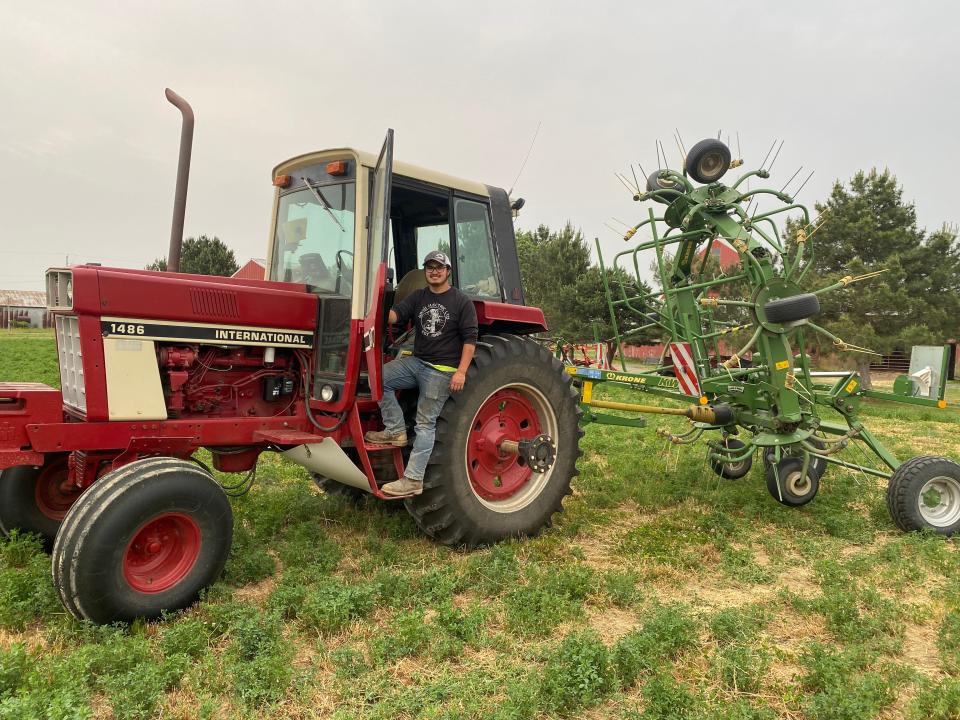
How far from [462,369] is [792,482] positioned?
9.84 feet

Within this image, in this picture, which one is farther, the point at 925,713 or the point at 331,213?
the point at 331,213

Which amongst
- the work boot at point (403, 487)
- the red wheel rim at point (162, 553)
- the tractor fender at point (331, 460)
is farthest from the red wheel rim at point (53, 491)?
the work boot at point (403, 487)

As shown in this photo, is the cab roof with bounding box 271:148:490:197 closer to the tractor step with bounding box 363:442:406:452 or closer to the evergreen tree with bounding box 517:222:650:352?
the tractor step with bounding box 363:442:406:452

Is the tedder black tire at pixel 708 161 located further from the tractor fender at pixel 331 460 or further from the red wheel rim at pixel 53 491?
the red wheel rim at pixel 53 491

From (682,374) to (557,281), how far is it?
22.4 metres

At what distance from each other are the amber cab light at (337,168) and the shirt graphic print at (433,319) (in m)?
1.00

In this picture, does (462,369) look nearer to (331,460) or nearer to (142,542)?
(331,460)

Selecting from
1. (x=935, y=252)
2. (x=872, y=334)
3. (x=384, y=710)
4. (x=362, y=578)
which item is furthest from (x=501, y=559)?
(x=935, y=252)

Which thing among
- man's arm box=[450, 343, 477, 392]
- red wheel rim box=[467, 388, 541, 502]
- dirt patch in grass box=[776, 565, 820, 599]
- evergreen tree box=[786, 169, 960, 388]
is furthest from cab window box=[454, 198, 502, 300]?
evergreen tree box=[786, 169, 960, 388]

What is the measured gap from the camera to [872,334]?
18672mm

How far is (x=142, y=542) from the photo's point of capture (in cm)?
344

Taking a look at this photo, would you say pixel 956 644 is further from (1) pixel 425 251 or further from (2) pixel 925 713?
(1) pixel 425 251

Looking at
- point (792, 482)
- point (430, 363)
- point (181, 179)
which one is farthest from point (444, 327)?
point (792, 482)

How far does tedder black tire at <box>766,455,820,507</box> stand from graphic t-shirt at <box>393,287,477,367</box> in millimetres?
2855
